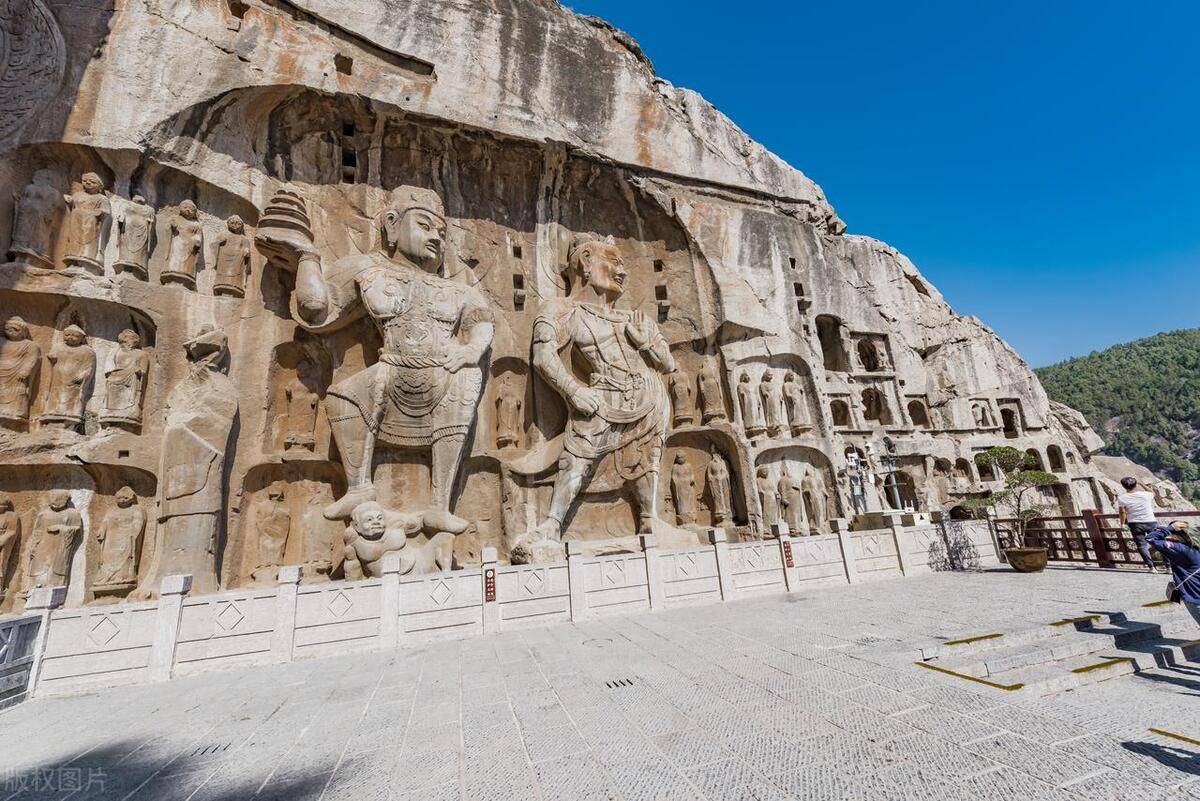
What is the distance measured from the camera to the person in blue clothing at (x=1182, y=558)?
12.4 feet

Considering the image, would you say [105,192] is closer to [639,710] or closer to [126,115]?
[126,115]

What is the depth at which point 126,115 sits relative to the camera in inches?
352

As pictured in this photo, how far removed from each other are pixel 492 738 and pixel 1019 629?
492 cm

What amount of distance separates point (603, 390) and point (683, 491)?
3.40 m

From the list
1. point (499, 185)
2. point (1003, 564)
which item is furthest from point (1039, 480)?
point (499, 185)

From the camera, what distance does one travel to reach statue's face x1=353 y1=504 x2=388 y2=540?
26.9 ft

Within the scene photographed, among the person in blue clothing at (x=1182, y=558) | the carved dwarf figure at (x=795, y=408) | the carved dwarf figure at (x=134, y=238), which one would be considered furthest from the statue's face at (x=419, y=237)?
the person in blue clothing at (x=1182, y=558)

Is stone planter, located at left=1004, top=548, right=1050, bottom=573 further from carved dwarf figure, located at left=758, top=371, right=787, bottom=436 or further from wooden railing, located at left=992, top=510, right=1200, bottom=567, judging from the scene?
carved dwarf figure, located at left=758, top=371, right=787, bottom=436

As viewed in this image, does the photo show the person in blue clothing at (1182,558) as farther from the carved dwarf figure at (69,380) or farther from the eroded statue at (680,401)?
the carved dwarf figure at (69,380)

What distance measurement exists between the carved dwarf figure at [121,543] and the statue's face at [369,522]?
3404mm

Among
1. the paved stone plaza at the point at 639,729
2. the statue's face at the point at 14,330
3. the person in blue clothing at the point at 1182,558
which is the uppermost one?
the statue's face at the point at 14,330

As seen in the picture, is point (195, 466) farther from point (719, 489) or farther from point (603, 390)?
point (719, 489)

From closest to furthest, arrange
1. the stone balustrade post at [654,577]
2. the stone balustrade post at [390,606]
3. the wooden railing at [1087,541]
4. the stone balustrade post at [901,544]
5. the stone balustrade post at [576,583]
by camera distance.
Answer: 1. the stone balustrade post at [390,606]
2. the stone balustrade post at [576,583]
3. the stone balustrade post at [654,577]
4. the wooden railing at [1087,541]
5. the stone balustrade post at [901,544]

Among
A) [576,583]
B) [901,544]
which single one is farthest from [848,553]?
[576,583]
